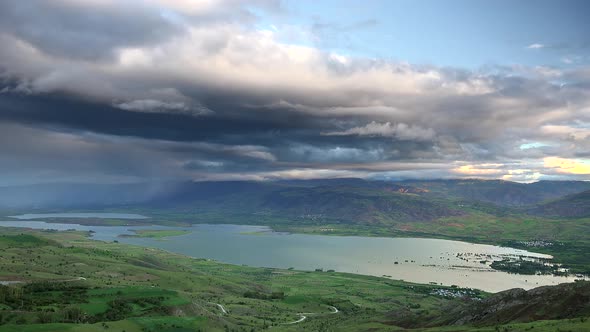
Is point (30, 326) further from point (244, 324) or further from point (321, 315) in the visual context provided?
point (321, 315)

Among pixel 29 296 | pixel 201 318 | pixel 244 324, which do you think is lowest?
pixel 244 324

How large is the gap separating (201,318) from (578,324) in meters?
87.7

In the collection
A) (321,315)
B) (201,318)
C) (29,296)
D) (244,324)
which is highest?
(29,296)

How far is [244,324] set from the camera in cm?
13938

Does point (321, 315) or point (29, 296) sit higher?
point (29, 296)

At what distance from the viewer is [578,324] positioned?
258 ft

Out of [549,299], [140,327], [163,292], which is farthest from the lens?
[163,292]

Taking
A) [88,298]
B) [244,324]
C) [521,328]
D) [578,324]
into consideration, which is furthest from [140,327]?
[578,324]

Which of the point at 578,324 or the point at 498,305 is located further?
the point at 498,305

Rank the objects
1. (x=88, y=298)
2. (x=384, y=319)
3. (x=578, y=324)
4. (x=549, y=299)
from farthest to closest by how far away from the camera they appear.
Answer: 1. (x=384, y=319)
2. (x=88, y=298)
3. (x=549, y=299)
4. (x=578, y=324)

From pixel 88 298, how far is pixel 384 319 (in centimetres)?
10289

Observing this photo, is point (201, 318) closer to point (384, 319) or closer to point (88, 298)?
point (88, 298)

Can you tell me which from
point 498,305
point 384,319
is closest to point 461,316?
point 498,305

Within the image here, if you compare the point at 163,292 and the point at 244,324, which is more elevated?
the point at 163,292
